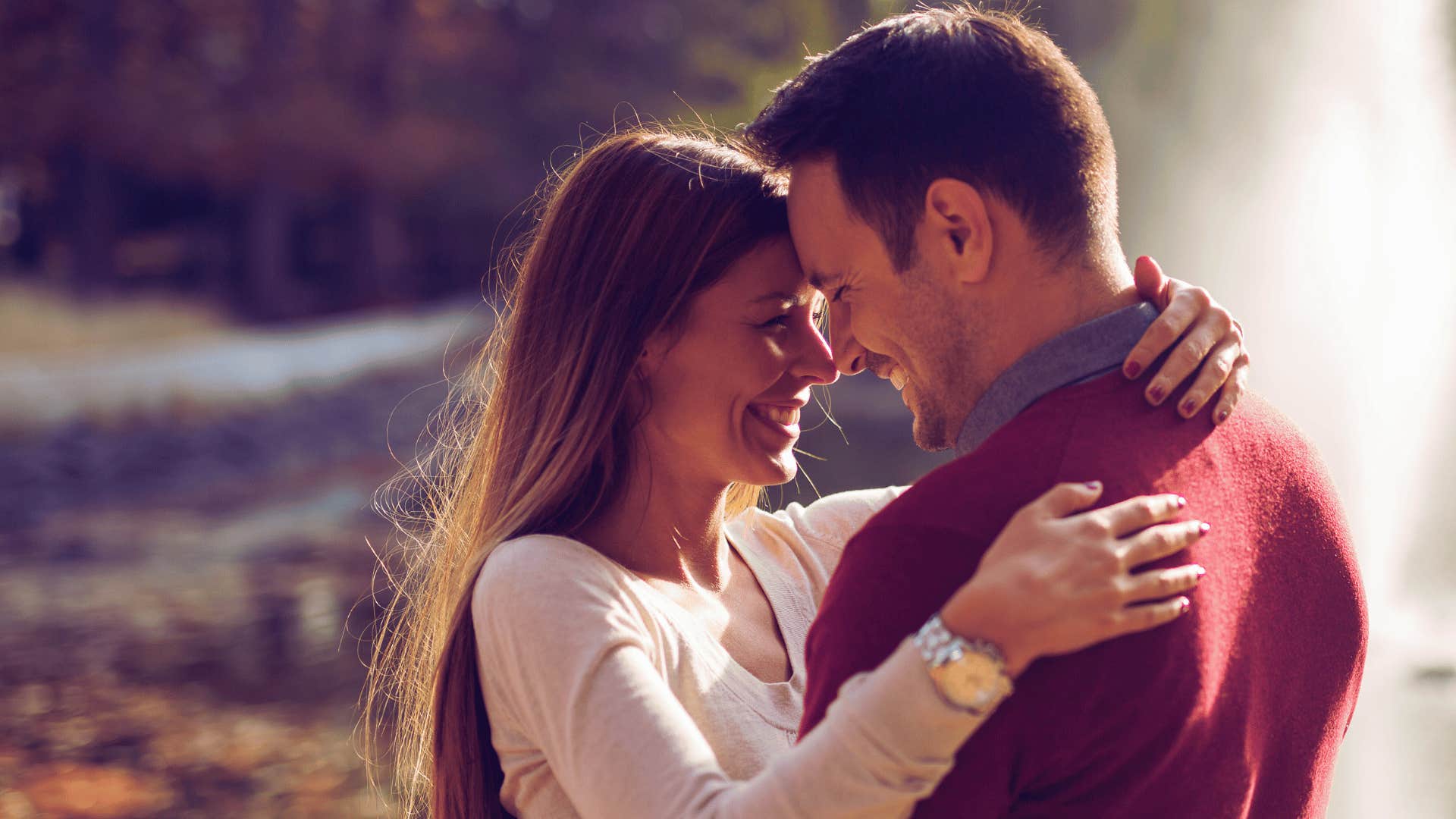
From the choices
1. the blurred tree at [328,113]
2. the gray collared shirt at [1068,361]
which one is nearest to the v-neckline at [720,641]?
the gray collared shirt at [1068,361]

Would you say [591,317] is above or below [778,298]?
below

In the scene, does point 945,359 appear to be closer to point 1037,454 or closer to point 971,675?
point 1037,454

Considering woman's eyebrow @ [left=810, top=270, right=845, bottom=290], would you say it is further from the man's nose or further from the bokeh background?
the bokeh background

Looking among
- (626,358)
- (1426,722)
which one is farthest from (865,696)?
(1426,722)

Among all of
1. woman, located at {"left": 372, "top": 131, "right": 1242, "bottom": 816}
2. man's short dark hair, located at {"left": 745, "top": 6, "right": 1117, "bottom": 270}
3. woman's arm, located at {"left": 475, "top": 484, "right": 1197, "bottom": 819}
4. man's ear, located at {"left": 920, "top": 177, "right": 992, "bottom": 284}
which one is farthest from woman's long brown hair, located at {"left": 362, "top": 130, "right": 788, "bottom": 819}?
man's ear, located at {"left": 920, "top": 177, "right": 992, "bottom": 284}

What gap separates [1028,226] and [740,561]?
862 millimetres

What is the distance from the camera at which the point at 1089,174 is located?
1333 mm


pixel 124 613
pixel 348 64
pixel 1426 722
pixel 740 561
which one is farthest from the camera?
pixel 348 64

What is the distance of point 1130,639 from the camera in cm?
109

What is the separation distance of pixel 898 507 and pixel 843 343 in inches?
19.8

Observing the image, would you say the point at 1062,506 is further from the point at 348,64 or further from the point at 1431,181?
the point at 348,64

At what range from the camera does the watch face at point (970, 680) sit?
3.50ft

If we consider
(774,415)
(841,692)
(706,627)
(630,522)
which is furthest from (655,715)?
(774,415)

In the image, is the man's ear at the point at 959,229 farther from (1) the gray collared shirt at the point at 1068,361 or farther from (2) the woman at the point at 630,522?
(2) the woman at the point at 630,522
